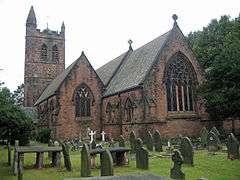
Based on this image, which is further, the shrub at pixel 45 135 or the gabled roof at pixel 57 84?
the gabled roof at pixel 57 84

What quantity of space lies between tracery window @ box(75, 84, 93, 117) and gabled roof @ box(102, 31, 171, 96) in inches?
75.1

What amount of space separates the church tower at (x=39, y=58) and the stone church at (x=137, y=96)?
1127 centimetres

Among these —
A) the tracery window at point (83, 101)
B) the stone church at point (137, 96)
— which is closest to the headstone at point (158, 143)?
the stone church at point (137, 96)

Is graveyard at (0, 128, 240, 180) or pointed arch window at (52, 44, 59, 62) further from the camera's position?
pointed arch window at (52, 44, 59, 62)

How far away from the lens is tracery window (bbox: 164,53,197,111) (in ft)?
100

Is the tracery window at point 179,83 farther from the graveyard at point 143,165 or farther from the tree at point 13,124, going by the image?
the tree at point 13,124

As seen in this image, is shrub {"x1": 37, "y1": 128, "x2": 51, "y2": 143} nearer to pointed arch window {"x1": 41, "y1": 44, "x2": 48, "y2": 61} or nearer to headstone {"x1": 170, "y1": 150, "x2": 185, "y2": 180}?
pointed arch window {"x1": 41, "y1": 44, "x2": 48, "y2": 61}

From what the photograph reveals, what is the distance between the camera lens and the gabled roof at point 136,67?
1211 inches

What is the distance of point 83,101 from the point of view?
35688mm

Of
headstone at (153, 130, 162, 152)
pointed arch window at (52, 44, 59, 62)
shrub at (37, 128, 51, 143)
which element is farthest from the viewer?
pointed arch window at (52, 44, 59, 62)

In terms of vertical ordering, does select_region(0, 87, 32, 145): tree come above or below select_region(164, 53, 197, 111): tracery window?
below

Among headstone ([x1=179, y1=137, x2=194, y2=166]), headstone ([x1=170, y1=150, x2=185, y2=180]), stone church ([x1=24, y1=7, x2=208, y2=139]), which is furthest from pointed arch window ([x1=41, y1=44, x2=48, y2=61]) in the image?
headstone ([x1=170, y1=150, x2=185, y2=180])

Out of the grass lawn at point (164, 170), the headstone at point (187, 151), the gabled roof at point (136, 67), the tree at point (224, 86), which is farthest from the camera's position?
the gabled roof at point (136, 67)

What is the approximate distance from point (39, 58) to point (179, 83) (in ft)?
93.1
